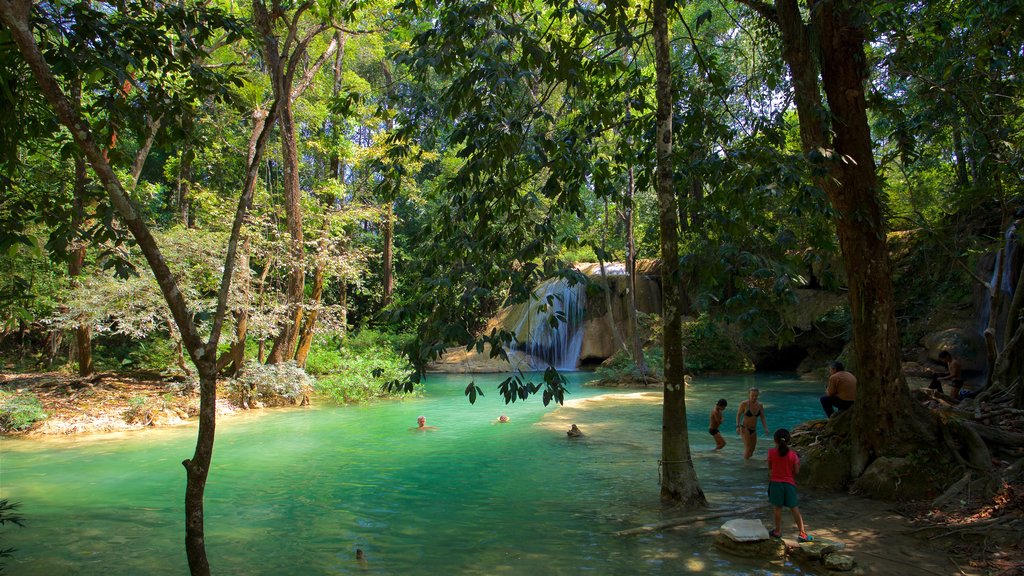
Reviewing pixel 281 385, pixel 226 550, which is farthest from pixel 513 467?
pixel 281 385

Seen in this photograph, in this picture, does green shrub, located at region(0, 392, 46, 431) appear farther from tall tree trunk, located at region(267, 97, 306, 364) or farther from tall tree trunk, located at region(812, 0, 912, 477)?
tall tree trunk, located at region(812, 0, 912, 477)

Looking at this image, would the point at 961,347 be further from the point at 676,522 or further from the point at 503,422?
the point at 676,522

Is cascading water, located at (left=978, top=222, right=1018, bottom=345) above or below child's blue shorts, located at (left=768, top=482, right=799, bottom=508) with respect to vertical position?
above

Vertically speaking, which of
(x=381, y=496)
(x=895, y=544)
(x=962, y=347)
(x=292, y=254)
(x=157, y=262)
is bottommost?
(x=381, y=496)

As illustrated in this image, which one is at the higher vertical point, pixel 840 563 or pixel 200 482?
pixel 200 482

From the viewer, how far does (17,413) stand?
1284 cm

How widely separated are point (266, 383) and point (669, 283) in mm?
12497

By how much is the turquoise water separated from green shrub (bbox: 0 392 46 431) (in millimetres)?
538

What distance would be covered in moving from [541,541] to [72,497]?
682 centimetres

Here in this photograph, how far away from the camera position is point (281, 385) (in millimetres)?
16281

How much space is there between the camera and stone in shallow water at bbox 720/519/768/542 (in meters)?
5.80

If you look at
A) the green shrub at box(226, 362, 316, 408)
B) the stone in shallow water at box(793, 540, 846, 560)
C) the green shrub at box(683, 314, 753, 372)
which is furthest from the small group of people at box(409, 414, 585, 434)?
the green shrub at box(683, 314, 753, 372)

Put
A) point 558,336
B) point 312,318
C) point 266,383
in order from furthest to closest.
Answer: point 558,336 < point 312,318 < point 266,383

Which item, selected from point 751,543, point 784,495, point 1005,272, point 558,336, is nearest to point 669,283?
point 784,495
